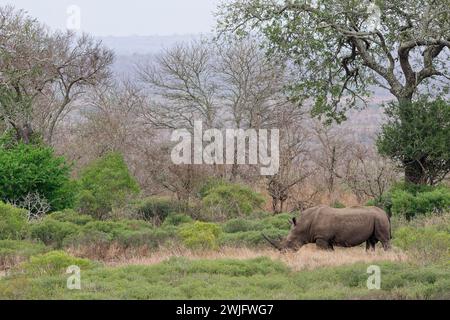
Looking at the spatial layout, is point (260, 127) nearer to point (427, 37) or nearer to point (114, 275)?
point (427, 37)

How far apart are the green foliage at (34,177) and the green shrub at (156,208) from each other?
2241 mm

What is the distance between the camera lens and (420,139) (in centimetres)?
2580

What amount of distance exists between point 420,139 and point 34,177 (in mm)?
11696

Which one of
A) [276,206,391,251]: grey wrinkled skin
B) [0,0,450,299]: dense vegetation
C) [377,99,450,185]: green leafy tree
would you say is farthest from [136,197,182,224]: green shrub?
[276,206,391,251]: grey wrinkled skin

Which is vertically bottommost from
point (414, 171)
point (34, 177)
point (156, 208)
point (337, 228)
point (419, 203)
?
point (156, 208)

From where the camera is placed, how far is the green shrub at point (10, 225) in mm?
20594

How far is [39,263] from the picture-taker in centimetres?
1530

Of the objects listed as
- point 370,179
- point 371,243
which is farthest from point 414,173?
point 371,243

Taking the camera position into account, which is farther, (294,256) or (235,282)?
(294,256)

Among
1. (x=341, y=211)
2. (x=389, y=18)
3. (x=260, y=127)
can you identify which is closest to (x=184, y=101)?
(x=260, y=127)

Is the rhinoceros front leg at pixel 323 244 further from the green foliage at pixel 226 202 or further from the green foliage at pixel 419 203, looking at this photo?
the green foliage at pixel 226 202

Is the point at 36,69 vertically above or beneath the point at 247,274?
above

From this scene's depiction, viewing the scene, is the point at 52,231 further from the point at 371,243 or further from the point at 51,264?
the point at 371,243
